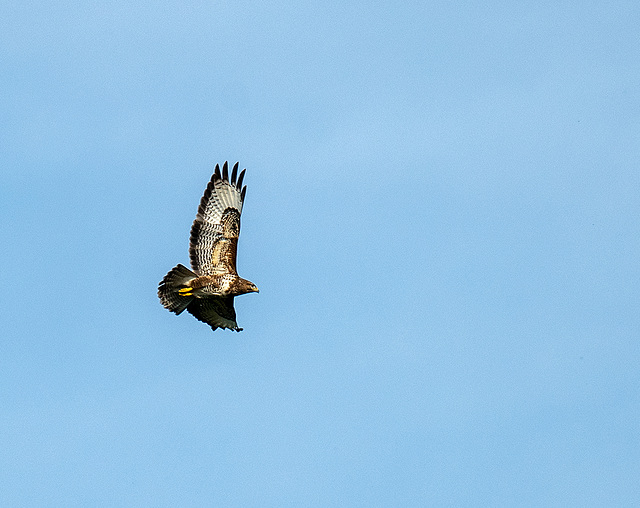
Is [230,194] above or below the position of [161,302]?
above

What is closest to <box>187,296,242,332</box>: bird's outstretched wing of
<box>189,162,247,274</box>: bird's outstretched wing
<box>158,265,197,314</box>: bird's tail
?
<box>158,265,197,314</box>: bird's tail

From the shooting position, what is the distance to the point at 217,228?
18.0 metres

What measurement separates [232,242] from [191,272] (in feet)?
2.89

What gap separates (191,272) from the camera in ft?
58.1

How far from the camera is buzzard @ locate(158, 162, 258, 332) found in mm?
17719

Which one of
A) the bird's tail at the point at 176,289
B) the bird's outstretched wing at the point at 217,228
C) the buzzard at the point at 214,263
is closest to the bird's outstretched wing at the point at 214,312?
the buzzard at the point at 214,263

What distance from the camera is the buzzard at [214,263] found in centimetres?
1772

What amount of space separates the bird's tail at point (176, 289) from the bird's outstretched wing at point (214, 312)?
1.29 feet

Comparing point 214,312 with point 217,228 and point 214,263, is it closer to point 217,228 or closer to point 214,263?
point 214,263

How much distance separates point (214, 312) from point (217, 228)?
1.61 metres

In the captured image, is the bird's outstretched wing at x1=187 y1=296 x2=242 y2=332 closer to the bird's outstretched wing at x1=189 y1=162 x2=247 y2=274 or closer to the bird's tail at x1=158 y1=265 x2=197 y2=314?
the bird's tail at x1=158 y1=265 x2=197 y2=314

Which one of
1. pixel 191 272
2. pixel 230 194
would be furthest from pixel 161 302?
pixel 230 194

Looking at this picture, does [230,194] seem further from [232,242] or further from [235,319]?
[235,319]

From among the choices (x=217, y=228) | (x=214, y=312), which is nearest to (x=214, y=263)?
(x=217, y=228)
